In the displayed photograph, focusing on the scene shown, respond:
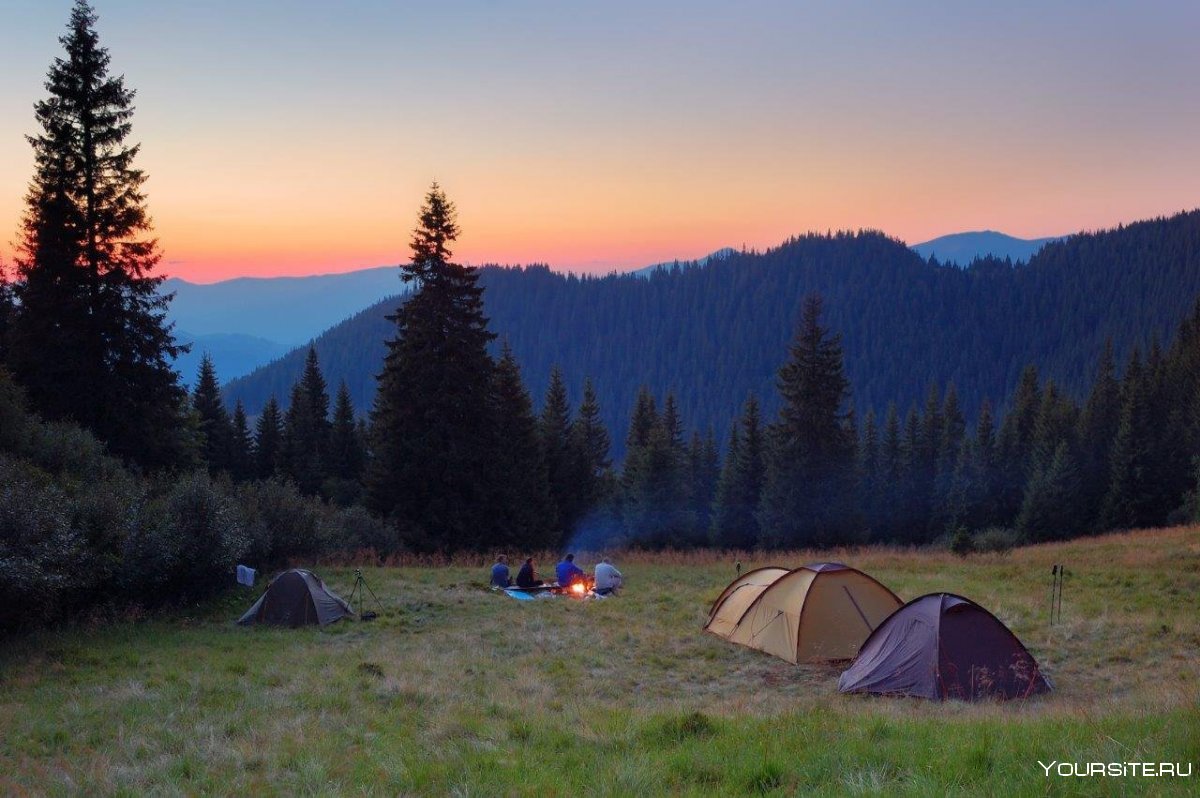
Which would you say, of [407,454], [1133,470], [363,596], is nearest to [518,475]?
[407,454]

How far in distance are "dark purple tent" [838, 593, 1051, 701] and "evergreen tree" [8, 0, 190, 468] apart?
22.4m

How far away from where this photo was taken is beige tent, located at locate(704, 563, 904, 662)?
47.8 ft

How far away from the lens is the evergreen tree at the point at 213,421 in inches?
2132

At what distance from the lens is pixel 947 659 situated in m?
11.6

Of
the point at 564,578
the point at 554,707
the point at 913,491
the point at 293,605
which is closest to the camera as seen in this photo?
the point at 554,707

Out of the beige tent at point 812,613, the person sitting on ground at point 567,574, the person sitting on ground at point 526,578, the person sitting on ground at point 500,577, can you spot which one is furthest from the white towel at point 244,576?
the beige tent at point 812,613

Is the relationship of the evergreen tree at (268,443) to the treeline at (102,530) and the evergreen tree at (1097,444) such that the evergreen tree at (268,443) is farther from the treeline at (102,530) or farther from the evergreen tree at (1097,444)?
the evergreen tree at (1097,444)

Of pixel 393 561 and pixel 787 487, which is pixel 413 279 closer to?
pixel 393 561

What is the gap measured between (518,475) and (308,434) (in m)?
24.1

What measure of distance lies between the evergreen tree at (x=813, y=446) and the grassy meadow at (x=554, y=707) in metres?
27.3

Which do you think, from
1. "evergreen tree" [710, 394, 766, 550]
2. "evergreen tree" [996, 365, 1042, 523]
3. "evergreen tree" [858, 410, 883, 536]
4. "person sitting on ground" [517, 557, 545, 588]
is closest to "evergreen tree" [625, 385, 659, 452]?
"evergreen tree" [710, 394, 766, 550]

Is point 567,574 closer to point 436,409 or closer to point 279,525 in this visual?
point 279,525

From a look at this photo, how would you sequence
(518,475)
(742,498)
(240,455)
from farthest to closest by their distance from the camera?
(742,498) < (240,455) < (518,475)

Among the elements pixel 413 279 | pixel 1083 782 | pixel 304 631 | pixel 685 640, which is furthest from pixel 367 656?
pixel 413 279
